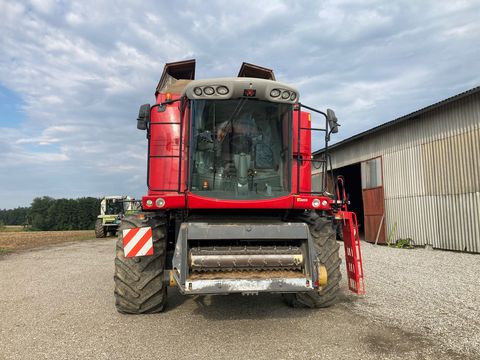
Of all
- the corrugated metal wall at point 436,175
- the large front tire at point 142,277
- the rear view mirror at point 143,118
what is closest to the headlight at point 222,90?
the rear view mirror at point 143,118

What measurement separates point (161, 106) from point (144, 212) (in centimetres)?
159

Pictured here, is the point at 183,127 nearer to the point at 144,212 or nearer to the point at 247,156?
the point at 247,156

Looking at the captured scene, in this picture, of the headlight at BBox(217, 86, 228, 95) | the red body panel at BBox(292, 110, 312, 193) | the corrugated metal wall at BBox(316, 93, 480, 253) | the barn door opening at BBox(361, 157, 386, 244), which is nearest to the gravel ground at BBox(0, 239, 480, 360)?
the red body panel at BBox(292, 110, 312, 193)

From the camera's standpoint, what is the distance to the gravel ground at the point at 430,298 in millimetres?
4832

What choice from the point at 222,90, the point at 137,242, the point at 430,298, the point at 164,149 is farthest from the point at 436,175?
the point at 137,242

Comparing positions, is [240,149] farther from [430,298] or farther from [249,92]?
[430,298]

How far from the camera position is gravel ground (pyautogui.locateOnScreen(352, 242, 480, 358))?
15.9 ft

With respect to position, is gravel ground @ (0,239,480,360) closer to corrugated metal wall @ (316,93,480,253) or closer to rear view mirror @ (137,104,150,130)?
rear view mirror @ (137,104,150,130)

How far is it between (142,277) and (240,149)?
→ 2.26m

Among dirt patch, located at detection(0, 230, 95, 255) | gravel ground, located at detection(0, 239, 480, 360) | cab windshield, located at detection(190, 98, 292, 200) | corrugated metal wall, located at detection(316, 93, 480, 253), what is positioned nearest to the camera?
gravel ground, located at detection(0, 239, 480, 360)

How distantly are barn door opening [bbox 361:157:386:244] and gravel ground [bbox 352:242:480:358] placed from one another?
595 cm

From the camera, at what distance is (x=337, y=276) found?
561 centimetres

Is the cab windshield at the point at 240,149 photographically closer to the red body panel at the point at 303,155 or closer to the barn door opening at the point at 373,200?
the red body panel at the point at 303,155

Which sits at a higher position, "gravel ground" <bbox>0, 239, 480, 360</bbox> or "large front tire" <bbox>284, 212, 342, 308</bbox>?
"large front tire" <bbox>284, 212, 342, 308</bbox>
